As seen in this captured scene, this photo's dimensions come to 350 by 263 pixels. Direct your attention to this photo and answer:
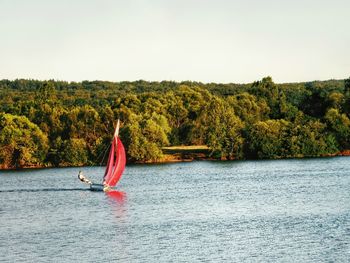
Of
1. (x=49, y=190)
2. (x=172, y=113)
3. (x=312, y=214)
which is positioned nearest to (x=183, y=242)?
Result: (x=312, y=214)

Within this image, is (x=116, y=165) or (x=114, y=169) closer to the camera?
(x=116, y=165)

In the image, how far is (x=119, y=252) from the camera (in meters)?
45.6

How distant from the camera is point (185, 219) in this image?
57.8 meters

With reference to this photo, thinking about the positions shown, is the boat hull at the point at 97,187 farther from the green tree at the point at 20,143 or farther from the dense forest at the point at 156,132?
the green tree at the point at 20,143

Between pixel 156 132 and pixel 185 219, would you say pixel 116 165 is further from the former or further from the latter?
pixel 156 132

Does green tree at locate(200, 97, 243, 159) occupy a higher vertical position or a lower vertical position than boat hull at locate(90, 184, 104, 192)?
higher

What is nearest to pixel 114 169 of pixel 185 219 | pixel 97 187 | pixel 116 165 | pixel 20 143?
pixel 116 165

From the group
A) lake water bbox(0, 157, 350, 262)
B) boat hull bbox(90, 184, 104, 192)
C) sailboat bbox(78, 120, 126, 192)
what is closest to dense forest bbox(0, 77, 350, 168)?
lake water bbox(0, 157, 350, 262)

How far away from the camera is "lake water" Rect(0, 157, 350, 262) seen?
4450 cm

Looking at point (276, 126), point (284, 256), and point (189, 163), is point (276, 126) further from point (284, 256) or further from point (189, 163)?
point (284, 256)

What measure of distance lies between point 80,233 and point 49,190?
3421 centimetres

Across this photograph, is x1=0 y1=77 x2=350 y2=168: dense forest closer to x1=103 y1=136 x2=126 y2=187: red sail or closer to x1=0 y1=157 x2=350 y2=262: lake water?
x1=0 y1=157 x2=350 y2=262: lake water

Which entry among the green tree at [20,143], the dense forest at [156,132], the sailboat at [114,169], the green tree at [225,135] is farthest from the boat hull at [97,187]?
the green tree at [225,135]

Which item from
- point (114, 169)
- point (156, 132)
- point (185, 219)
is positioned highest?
point (156, 132)
